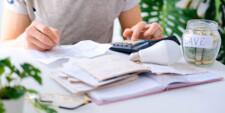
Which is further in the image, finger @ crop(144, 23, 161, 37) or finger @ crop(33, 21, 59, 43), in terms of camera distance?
finger @ crop(144, 23, 161, 37)

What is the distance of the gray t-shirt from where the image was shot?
121 centimetres

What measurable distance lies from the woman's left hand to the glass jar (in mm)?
252

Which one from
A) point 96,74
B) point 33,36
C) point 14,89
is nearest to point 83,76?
point 96,74

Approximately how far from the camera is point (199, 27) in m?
0.80

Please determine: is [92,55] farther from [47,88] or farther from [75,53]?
[47,88]

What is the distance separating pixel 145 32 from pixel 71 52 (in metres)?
0.33

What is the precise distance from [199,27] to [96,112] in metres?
0.46

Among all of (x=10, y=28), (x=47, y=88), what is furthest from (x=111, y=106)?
(x=10, y=28)

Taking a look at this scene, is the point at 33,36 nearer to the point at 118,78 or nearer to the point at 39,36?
the point at 39,36

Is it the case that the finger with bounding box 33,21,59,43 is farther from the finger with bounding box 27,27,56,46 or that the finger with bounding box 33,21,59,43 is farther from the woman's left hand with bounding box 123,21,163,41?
the woman's left hand with bounding box 123,21,163,41

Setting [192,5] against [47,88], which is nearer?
[47,88]

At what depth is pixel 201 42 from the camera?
773 millimetres

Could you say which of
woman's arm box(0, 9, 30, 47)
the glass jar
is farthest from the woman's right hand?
the glass jar

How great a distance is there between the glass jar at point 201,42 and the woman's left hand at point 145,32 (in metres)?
0.25
